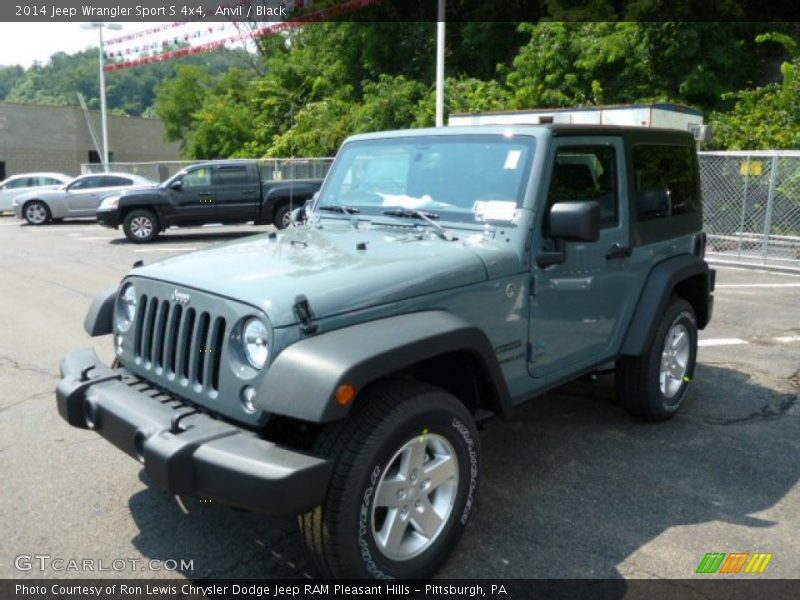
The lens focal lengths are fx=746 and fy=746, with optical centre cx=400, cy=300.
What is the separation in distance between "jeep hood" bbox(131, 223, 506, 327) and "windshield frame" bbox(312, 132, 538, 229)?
190 mm

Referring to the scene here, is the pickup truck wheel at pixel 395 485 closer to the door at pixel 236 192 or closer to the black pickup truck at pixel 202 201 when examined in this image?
the black pickup truck at pixel 202 201

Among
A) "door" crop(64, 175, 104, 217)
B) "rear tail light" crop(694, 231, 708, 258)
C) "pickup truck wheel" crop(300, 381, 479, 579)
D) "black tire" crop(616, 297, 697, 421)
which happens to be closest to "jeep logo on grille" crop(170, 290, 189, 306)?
"pickup truck wheel" crop(300, 381, 479, 579)

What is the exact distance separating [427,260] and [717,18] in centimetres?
2005

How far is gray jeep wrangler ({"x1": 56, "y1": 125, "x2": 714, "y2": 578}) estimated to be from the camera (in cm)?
275

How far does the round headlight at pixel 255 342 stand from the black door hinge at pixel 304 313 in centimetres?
15

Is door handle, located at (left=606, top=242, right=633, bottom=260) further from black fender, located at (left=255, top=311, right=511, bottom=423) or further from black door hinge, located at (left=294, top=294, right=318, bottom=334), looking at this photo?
black door hinge, located at (left=294, top=294, right=318, bottom=334)

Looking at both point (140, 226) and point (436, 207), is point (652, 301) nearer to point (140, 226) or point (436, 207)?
point (436, 207)

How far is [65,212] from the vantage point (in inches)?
800

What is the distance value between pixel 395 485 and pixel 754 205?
12.0 m

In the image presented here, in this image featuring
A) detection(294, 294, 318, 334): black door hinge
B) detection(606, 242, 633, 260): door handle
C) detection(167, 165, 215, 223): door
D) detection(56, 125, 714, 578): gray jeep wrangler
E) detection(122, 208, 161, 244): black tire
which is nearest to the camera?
detection(56, 125, 714, 578): gray jeep wrangler

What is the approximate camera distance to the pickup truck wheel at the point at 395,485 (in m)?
2.77

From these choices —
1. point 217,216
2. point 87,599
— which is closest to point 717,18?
point 217,216

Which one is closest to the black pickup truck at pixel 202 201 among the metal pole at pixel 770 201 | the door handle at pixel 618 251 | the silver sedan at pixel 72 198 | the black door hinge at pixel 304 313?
the silver sedan at pixel 72 198

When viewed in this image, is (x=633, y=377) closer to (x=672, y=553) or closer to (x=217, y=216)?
(x=672, y=553)
